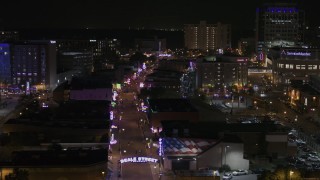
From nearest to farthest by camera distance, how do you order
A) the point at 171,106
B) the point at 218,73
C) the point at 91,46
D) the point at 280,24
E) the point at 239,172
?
the point at 239,172
the point at 171,106
the point at 218,73
the point at 280,24
the point at 91,46

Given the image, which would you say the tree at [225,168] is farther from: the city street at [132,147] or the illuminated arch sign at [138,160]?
the illuminated arch sign at [138,160]

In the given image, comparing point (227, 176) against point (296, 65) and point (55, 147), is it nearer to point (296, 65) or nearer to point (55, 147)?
point (55, 147)

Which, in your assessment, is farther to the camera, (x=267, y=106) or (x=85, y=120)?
(x=267, y=106)

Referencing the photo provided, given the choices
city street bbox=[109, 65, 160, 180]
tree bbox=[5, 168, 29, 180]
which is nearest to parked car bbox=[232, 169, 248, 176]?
city street bbox=[109, 65, 160, 180]

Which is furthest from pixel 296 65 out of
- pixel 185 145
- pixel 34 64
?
pixel 185 145

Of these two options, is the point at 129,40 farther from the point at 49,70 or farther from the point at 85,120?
the point at 85,120

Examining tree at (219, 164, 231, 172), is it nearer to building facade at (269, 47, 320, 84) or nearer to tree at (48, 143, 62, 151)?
tree at (48, 143, 62, 151)

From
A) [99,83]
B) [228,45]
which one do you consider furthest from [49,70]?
A: [228,45]

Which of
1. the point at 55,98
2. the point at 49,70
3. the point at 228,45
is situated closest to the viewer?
the point at 55,98
